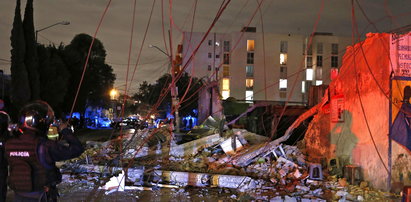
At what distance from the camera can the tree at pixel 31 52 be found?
81.5 ft

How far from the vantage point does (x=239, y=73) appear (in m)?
66.1

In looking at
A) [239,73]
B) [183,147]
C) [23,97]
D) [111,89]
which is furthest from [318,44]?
[183,147]

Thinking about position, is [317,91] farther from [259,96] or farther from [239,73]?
[239,73]

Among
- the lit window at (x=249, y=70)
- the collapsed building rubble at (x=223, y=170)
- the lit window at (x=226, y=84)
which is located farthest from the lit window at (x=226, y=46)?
the collapsed building rubble at (x=223, y=170)

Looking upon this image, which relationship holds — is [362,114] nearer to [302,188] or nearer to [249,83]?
[302,188]

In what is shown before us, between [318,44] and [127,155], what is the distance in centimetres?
5963

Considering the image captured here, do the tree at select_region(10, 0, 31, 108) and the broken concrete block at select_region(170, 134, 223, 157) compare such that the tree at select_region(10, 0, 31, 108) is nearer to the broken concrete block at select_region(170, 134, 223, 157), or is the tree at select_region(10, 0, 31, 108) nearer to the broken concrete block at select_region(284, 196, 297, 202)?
the broken concrete block at select_region(170, 134, 223, 157)

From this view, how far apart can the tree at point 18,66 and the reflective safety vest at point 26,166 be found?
22990 millimetres

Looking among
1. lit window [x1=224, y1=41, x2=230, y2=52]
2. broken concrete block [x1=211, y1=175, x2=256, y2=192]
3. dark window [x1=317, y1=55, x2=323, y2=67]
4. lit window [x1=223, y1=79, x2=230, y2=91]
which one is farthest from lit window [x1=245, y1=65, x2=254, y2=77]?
broken concrete block [x1=211, y1=175, x2=256, y2=192]

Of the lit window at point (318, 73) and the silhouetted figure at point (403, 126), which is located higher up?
the lit window at point (318, 73)

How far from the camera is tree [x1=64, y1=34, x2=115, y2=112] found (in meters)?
33.1

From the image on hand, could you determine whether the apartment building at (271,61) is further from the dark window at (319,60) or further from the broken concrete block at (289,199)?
the broken concrete block at (289,199)

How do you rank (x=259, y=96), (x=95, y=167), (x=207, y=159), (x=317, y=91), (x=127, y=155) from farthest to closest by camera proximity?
(x=259, y=96)
(x=317, y=91)
(x=127, y=155)
(x=207, y=159)
(x=95, y=167)

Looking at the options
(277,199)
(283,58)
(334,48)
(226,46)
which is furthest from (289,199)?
(334,48)
